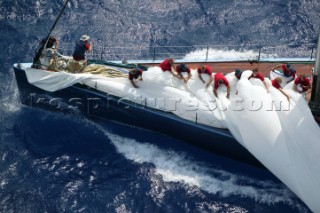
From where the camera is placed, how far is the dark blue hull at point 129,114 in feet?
53.2

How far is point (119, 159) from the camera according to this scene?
17094 mm

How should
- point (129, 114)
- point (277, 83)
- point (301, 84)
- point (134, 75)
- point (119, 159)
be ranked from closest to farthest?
point (301, 84)
point (277, 83)
point (119, 159)
point (134, 75)
point (129, 114)

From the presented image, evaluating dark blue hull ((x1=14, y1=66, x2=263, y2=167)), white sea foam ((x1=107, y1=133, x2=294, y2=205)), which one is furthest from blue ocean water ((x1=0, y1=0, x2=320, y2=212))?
dark blue hull ((x1=14, y1=66, x2=263, y2=167))

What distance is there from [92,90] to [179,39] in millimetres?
7896

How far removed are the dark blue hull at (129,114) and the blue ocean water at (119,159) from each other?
42cm

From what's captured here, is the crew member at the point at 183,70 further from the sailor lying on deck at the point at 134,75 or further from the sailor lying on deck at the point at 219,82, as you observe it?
the sailor lying on deck at the point at 134,75

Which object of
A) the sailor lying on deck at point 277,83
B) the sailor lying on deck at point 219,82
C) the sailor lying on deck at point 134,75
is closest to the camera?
the sailor lying on deck at point 277,83

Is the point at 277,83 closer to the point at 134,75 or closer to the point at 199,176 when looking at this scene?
the point at 199,176

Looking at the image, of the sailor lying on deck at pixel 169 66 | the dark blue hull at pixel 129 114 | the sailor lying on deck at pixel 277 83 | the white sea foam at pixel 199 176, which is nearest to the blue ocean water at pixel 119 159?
the white sea foam at pixel 199 176

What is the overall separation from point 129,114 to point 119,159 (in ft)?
5.99

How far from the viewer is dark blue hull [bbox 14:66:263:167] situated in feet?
53.2

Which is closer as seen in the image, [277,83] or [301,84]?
[301,84]

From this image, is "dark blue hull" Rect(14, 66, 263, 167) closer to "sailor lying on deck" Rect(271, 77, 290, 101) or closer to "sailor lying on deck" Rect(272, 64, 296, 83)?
"sailor lying on deck" Rect(271, 77, 290, 101)

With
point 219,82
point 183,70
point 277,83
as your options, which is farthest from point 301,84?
point 183,70
